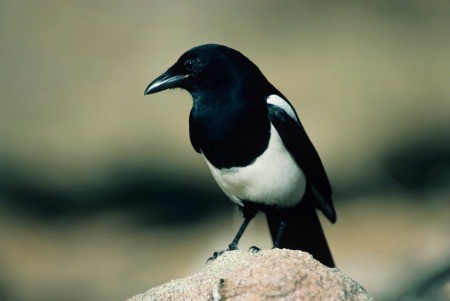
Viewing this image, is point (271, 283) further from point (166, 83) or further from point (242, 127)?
point (166, 83)

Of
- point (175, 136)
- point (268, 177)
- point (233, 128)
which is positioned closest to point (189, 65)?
point (233, 128)

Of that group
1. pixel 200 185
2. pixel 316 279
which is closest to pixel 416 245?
pixel 200 185

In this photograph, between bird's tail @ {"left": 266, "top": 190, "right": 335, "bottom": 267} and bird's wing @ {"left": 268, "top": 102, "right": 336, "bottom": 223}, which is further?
bird's tail @ {"left": 266, "top": 190, "right": 335, "bottom": 267}

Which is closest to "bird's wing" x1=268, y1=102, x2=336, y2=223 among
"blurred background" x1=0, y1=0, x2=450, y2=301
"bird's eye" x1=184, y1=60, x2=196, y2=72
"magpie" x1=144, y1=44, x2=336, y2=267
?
"magpie" x1=144, y1=44, x2=336, y2=267

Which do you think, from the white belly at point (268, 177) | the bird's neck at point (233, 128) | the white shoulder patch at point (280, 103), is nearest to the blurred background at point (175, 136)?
the white belly at point (268, 177)

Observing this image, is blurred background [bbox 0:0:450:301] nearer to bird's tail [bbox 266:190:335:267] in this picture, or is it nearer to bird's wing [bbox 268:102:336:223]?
bird's tail [bbox 266:190:335:267]

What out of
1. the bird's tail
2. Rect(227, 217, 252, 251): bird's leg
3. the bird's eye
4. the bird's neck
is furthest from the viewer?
the bird's tail
